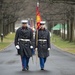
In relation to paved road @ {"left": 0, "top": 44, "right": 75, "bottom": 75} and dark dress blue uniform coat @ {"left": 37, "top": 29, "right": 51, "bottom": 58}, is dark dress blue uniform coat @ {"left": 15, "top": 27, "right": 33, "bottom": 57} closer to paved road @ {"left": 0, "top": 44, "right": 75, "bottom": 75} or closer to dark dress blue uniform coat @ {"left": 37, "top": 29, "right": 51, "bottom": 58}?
dark dress blue uniform coat @ {"left": 37, "top": 29, "right": 51, "bottom": 58}

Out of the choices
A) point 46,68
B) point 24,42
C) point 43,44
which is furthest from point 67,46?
point 24,42

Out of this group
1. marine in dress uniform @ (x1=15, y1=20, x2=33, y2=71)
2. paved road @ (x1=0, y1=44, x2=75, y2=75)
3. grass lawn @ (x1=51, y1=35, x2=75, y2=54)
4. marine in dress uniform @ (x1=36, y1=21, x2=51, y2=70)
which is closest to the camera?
paved road @ (x1=0, y1=44, x2=75, y2=75)

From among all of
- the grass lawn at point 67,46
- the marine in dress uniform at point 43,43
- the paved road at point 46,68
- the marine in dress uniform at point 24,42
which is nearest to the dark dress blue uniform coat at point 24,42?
the marine in dress uniform at point 24,42

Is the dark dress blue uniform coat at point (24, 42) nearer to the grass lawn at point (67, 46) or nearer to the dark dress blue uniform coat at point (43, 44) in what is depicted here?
the dark dress blue uniform coat at point (43, 44)

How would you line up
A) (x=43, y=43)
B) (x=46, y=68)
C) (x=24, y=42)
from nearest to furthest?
(x=24, y=42) → (x=43, y=43) → (x=46, y=68)

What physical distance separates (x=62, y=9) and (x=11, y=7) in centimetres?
1162

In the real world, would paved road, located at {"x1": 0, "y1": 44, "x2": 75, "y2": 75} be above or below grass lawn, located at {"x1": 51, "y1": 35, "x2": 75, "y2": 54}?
above

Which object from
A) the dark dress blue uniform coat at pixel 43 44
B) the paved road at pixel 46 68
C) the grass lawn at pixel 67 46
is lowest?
the grass lawn at pixel 67 46

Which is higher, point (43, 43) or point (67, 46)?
point (43, 43)

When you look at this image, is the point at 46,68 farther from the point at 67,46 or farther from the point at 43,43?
the point at 67,46

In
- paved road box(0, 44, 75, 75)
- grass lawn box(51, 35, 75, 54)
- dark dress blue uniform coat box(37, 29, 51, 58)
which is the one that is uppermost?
dark dress blue uniform coat box(37, 29, 51, 58)

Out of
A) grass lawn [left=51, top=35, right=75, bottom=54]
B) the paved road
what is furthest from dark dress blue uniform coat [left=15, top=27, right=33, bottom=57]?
grass lawn [left=51, top=35, right=75, bottom=54]

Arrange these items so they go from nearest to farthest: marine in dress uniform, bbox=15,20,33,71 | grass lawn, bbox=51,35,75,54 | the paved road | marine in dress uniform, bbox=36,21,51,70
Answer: the paved road
marine in dress uniform, bbox=15,20,33,71
marine in dress uniform, bbox=36,21,51,70
grass lawn, bbox=51,35,75,54

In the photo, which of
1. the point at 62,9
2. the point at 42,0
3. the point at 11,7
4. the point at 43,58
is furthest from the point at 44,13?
the point at 43,58
